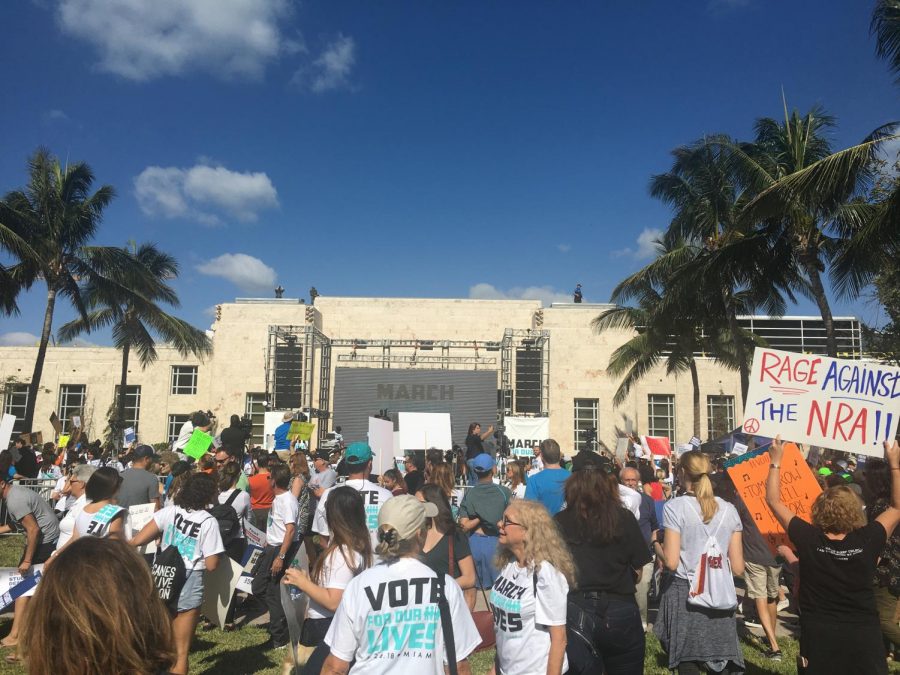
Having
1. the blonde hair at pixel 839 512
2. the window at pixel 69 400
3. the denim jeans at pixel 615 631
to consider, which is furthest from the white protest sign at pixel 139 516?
the window at pixel 69 400

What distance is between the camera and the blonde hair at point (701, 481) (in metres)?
4.15

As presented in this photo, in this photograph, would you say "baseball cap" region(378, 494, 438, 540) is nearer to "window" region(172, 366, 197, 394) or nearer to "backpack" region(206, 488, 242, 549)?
"backpack" region(206, 488, 242, 549)

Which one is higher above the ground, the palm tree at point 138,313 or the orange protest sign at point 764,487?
the palm tree at point 138,313

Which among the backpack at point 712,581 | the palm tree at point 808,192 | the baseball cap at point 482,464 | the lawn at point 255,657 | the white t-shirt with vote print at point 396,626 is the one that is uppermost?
the palm tree at point 808,192

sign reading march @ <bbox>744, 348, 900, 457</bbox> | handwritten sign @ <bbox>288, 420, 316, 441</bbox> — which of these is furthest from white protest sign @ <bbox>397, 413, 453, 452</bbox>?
sign reading march @ <bbox>744, 348, 900, 457</bbox>

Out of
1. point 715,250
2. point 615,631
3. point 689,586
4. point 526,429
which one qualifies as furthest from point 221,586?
point 526,429

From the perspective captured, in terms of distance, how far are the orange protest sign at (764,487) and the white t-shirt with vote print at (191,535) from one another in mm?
3818

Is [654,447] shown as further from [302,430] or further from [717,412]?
[717,412]

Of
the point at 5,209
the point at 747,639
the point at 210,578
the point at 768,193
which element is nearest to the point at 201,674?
the point at 210,578

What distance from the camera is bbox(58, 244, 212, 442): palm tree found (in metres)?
21.8

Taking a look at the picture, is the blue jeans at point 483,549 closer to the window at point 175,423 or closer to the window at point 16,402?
the window at point 175,423

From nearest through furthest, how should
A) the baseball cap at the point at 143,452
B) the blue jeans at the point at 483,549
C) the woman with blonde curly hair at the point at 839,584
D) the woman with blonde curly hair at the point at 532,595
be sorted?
the woman with blonde curly hair at the point at 532,595, the woman with blonde curly hair at the point at 839,584, the blue jeans at the point at 483,549, the baseball cap at the point at 143,452

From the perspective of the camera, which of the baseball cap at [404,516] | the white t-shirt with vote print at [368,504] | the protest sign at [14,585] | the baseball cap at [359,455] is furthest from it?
the protest sign at [14,585]

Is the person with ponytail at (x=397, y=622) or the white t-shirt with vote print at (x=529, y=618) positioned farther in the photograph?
the white t-shirt with vote print at (x=529, y=618)
